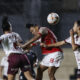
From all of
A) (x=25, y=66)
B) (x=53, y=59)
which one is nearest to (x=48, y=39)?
(x=53, y=59)

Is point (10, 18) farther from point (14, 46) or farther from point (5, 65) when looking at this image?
point (14, 46)

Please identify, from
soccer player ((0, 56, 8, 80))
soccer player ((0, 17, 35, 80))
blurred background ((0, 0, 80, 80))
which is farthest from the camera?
blurred background ((0, 0, 80, 80))

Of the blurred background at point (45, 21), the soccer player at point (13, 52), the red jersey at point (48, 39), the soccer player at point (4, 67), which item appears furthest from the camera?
A: the blurred background at point (45, 21)

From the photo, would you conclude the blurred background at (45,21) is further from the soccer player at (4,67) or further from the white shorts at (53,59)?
the white shorts at (53,59)

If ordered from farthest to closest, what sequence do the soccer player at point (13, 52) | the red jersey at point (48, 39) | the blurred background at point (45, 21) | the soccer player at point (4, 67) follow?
the blurred background at point (45, 21) → the soccer player at point (4, 67) → the red jersey at point (48, 39) → the soccer player at point (13, 52)

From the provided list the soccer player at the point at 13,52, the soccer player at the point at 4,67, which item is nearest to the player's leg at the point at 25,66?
the soccer player at the point at 13,52

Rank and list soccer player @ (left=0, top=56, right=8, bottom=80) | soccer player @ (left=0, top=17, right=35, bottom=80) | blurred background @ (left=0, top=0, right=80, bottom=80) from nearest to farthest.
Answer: soccer player @ (left=0, top=17, right=35, bottom=80), soccer player @ (left=0, top=56, right=8, bottom=80), blurred background @ (left=0, top=0, right=80, bottom=80)

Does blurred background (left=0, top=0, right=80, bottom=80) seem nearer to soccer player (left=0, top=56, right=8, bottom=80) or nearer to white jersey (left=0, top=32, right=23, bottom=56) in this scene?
soccer player (left=0, top=56, right=8, bottom=80)

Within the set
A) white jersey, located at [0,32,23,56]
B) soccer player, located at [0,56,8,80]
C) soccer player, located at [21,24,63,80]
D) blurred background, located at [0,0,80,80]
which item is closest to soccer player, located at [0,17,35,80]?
white jersey, located at [0,32,23,56]

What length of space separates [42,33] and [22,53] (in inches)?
27.8

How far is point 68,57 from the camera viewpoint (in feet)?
61.2

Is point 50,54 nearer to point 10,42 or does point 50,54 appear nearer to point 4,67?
point 10,42

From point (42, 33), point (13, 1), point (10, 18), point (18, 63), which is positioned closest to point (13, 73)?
point (18, 63)

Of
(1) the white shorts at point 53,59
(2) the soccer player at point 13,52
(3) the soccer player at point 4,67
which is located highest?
(2) the soccer player at point 13,52
